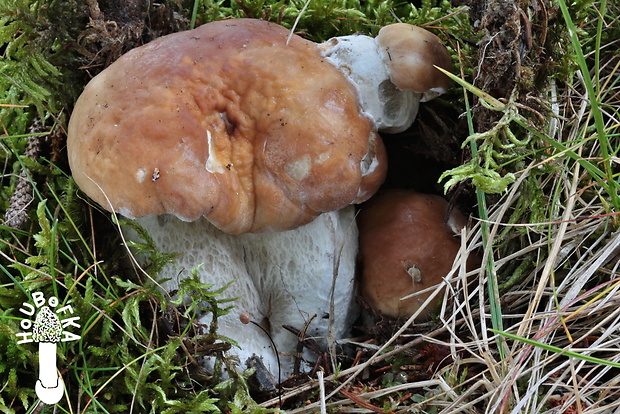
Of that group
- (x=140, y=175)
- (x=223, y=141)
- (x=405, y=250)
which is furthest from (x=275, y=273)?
(x=140, y=175)

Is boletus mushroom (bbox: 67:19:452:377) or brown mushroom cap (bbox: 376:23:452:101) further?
brown mushroom cap (bbox: 376:23:452:101)

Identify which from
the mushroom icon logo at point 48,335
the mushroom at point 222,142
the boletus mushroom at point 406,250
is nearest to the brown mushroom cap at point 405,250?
the boletus mushroom at point 406,250

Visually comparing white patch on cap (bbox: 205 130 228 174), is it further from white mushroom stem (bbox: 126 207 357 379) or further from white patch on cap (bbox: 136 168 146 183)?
white mushroom stem (bbox: 126 207 357 379)

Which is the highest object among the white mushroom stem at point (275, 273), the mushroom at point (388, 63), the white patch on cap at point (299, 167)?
the mushroom at point (388, 63)

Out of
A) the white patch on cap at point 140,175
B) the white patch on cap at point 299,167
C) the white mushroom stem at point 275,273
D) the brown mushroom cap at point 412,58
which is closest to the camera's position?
the white patch on cap at point 140,175

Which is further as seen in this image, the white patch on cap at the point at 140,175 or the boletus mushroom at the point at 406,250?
the boletus mushroom at the point at 406,250

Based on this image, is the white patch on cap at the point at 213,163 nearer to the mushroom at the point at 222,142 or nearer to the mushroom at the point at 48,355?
the mushroom at the point at 222,142

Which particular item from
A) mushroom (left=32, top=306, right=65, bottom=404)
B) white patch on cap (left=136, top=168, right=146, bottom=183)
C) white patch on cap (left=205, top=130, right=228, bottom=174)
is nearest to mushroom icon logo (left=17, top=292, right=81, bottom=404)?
mushroom (left=32, top=306, right=65, bottom=404)
